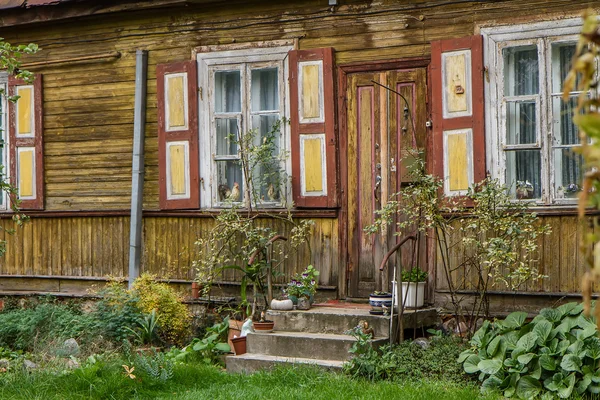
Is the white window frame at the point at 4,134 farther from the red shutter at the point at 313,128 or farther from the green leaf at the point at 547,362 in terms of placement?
the green leaf at the point at 547,362

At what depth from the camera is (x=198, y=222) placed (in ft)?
33.7

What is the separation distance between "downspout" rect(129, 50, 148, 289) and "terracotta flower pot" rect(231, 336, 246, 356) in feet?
7.96

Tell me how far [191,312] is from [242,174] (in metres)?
1.77

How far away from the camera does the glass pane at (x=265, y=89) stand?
9.90 metres

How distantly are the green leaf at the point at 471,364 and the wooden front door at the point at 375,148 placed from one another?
2.03 metres

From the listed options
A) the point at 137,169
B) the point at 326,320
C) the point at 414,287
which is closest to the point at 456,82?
the point at 414,287

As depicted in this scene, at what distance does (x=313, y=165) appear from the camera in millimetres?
9539

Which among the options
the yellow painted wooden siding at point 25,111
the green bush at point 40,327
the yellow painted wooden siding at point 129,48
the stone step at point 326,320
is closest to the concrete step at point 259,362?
the stone step at point 326,320

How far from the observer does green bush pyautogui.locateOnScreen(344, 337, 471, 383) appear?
7344mm

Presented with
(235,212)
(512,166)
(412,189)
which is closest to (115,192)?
(235,212)

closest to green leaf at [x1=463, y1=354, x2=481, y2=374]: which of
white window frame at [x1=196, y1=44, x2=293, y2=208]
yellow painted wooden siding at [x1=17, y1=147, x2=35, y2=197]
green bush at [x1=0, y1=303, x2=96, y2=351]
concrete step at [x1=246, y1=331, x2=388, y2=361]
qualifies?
concrete step at [x1=246, y1=331, x2=388, y2=361]

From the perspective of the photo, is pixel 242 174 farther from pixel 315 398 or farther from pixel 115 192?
pixel 315 398

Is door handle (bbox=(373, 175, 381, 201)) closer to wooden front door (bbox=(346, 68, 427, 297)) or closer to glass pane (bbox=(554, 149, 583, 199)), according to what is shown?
wooden front door (bbox=(346, 68, 427, 297))

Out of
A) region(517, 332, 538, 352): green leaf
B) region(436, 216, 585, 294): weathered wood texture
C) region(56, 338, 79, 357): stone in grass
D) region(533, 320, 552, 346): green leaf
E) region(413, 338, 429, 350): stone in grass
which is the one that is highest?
region(436, 216, 585, 294): weathered wood texture
